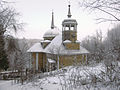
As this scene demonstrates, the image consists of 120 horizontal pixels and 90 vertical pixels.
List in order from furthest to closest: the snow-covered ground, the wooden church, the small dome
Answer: the small dome, the wooden church, the snow-covered ground

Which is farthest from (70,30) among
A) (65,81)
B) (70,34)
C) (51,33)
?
(65,81)

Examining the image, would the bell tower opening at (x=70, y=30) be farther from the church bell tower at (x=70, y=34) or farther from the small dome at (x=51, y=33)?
the small dome at (x=51, y=33)

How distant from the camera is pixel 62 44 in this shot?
73.5ft

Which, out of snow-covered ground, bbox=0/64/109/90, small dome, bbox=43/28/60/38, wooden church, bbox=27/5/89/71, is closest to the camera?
snow-covered ground, bbox=0/64/109/90

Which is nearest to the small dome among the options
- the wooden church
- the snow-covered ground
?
the wooden church

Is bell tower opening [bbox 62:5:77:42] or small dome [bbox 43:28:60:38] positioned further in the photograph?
small dome [bbox 43:28:60:38]

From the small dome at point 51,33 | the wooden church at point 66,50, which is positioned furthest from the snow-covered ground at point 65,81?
the small dome at point 51,33

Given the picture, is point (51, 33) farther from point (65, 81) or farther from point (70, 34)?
point (65, 81)

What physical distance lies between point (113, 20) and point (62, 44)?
17640mm

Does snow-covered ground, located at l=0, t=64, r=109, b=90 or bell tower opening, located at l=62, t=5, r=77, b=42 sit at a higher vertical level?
bell tower opening, located at l=62, t=5, r=77, b=42

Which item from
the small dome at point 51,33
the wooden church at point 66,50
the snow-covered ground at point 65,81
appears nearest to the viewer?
the snow-covered ground at point 65,81

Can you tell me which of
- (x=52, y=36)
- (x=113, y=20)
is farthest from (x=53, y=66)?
(x=113, y=20)

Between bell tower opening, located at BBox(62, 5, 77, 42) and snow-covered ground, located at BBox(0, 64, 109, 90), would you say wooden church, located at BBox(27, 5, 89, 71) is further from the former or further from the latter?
snow-covered ground, located at BBox(0, 64, 109, 90)

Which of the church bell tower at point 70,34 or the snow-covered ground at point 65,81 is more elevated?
the church bell tower at point 70,34
